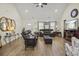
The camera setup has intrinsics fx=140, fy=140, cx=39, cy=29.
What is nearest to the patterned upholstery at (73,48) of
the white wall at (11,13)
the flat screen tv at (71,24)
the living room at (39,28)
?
the living room at (39,28)

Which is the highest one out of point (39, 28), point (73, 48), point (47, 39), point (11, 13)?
point (11, 13)

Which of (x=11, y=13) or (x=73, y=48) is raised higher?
(x=11, y=13)

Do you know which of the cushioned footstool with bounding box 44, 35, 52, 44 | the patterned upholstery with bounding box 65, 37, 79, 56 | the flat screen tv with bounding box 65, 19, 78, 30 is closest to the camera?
the patterned upholstery with bounding box 65, 37, 79, 56

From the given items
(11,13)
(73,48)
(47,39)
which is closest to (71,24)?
(73,48)

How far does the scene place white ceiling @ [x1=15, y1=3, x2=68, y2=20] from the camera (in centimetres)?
318

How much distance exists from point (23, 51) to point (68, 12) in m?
1.35

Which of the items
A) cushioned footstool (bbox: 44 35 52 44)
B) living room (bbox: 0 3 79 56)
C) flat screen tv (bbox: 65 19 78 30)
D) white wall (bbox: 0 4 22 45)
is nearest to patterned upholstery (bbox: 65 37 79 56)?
living room (bbox: 0 3 79 56)

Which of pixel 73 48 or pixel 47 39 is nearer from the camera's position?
pixel 73 48

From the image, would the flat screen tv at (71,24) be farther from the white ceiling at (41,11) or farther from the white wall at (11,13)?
the white wall at (11,13)

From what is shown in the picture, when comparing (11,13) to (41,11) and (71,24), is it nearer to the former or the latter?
(41,11)

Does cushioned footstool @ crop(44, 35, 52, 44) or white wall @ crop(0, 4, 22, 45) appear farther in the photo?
cushioned footstool @ crop(44, 35, 52, 44)

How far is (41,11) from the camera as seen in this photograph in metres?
3.25

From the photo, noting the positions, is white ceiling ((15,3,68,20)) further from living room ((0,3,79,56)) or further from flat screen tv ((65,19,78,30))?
flat screen tv ((65,19,78,30))

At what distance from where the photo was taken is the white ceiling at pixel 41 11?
318 cm
